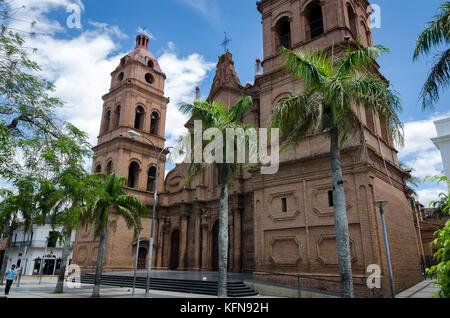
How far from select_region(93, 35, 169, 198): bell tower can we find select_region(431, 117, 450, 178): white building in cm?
2457

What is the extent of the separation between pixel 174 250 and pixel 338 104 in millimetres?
23430

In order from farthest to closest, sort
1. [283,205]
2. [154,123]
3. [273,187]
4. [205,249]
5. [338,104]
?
[154,123]
[205,249]
[273,187]
[283,205]
[338,104]

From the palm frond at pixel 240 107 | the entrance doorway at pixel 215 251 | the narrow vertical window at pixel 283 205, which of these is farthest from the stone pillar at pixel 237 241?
the palm frond at pixel 240 107

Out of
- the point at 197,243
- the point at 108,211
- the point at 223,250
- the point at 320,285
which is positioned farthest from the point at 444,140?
the point at 197,243

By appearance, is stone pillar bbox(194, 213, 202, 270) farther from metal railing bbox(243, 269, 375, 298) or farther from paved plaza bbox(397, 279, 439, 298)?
paved plaza bbox(397, 279, 439, 298)

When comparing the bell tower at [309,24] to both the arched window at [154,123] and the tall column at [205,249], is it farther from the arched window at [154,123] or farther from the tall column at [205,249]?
the arched window at [154,123]

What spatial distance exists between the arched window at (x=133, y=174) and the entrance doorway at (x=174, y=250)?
649 cm

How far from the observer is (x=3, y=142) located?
22.0 ft

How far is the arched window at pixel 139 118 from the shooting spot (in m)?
34.9

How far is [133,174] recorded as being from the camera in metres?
33.1

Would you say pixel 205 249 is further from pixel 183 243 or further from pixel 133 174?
pixel 133 174

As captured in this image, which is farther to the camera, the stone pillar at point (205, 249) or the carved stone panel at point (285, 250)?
the stone pillar at point (205, 249)

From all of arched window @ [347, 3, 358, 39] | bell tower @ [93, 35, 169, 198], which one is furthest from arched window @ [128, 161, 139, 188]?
arched window @ [347, 3, 358, 39]
